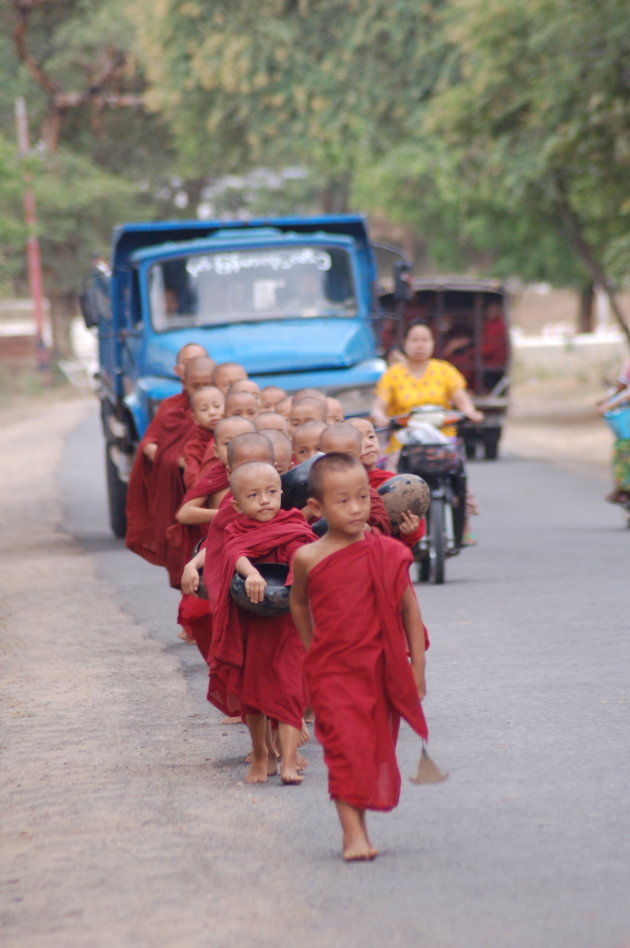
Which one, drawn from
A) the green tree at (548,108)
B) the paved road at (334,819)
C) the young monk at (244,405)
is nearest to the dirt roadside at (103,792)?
the paved road at (334,819)

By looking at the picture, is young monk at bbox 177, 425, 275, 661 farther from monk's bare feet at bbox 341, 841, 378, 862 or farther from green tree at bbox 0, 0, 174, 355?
green tree at bbox 0, 0, 174, 355

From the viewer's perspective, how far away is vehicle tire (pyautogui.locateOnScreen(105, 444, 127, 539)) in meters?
15.1

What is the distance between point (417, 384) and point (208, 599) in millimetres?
5095

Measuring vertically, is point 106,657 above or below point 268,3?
below

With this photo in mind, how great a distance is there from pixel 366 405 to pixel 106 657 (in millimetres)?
4966

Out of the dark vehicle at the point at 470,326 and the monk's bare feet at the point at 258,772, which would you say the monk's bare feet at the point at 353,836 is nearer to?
the monk's bare feet at the point at 258,772

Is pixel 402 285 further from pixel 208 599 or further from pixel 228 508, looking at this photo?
pixel 228 508

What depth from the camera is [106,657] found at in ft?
29.4

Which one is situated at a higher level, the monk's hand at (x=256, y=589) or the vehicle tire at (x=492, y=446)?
the monk's hand at (x=256, y=589)

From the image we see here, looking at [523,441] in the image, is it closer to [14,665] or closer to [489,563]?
[489,563]

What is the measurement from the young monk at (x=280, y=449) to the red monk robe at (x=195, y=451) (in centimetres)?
158

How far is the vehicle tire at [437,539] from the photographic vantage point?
1112cm

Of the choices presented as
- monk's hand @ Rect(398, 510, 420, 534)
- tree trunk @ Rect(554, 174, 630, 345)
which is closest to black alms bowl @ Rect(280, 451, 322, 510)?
monk's hand @ Rect(398, 510, 420, 534)

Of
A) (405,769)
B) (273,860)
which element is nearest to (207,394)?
(405,769)
